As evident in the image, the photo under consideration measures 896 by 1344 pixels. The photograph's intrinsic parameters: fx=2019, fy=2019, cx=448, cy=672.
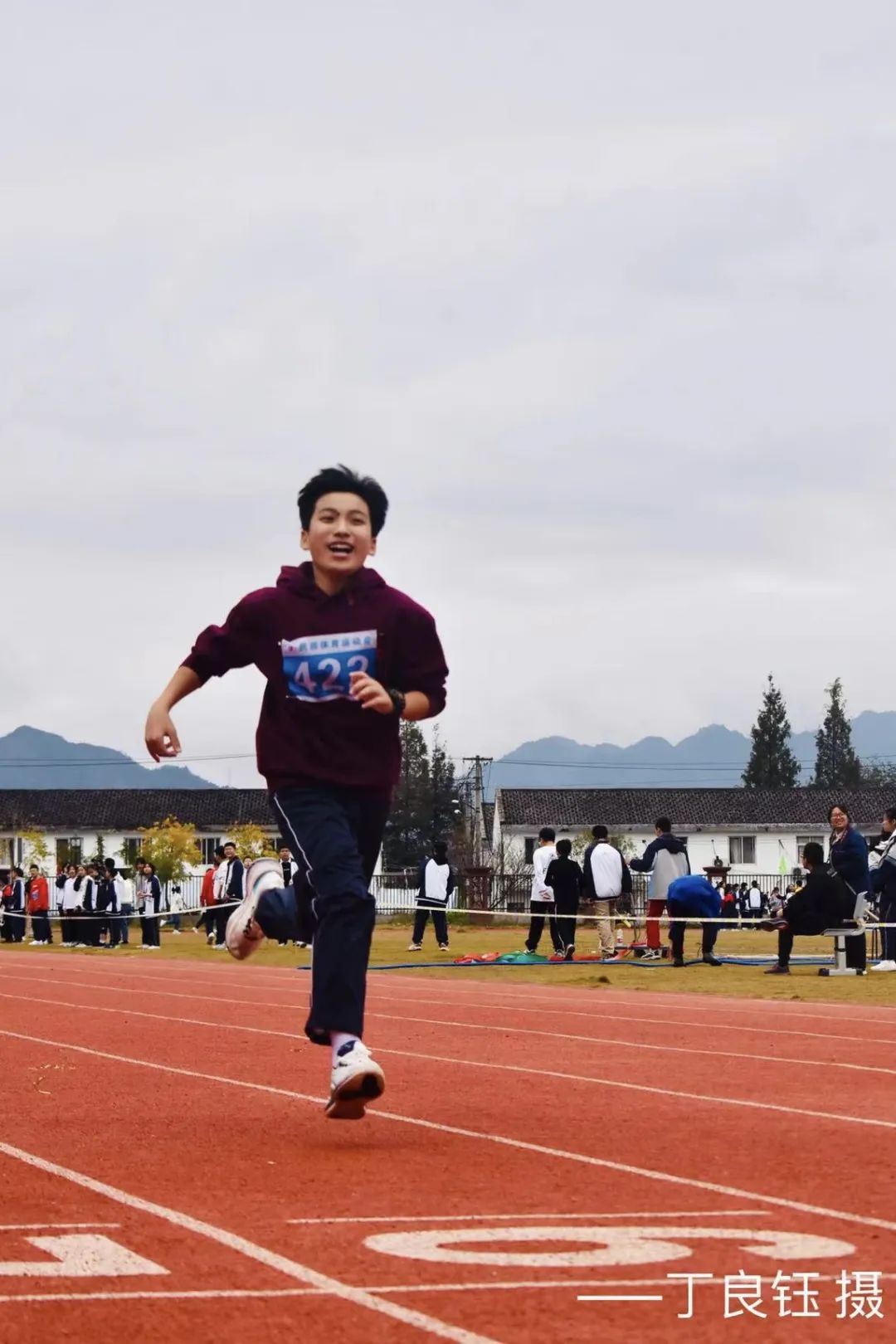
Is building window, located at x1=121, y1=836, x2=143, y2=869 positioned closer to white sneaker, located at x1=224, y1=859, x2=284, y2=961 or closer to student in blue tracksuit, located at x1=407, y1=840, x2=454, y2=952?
student in blue tracksuit, located at x1=407, y1=840, x2=454, y2=952

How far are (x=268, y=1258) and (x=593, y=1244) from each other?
730mm

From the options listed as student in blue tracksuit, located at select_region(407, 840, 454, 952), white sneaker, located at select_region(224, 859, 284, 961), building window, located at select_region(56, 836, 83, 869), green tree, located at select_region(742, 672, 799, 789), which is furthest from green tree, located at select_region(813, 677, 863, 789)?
white sneaker, located at select_region(224, 859, 284, 961)

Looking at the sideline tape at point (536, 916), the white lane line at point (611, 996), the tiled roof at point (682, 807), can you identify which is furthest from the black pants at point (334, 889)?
the tiled roof at point (682, 807)

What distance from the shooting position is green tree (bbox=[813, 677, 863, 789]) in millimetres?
152375

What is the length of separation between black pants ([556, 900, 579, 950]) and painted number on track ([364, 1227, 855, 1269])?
20943 mm

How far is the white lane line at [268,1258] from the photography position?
12.3ft

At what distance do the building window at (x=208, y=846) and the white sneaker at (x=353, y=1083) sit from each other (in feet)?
363

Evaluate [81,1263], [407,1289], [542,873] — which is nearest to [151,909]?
[542,873]

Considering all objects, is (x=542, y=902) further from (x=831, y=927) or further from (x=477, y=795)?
(x=477, y=795)

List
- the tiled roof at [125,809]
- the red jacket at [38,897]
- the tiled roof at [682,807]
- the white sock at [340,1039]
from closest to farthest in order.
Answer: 1. the white sock at [340,1039]
2. the red jacket at [38,897]
3. the tiled roof at [682,807]
4. the tiled roof at [125,809]

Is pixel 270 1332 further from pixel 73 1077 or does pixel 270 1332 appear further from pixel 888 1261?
pixel 73 1077

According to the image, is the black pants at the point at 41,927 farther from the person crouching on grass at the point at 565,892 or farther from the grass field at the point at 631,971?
the person crouching on grass at the point at 565,892

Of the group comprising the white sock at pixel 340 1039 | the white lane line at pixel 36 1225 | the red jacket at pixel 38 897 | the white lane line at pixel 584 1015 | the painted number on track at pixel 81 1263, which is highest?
the red jacket at pixel 38 897

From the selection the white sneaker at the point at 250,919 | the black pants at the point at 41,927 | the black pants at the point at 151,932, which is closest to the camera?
the white sneaker at the point at 250,919
